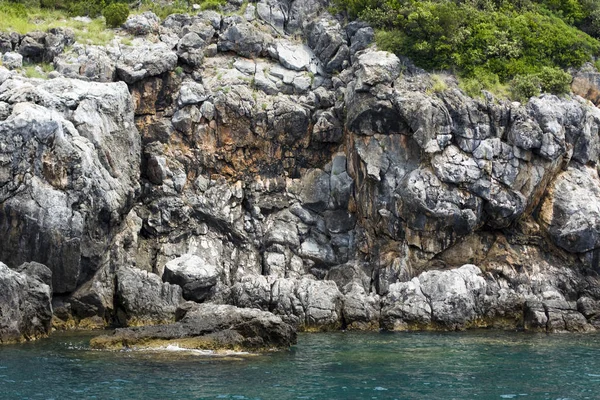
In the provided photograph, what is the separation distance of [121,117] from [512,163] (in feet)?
77.2

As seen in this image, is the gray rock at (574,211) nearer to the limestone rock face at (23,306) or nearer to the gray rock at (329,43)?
the gray rock at (329,43)

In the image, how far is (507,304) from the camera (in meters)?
42.4

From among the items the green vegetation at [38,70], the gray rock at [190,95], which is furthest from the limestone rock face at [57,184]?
the gray rock at [190,95]

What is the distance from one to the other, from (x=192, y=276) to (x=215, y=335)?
10.2 metres

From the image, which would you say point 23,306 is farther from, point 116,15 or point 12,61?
point 116,15

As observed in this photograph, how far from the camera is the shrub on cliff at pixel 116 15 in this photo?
53312 mm

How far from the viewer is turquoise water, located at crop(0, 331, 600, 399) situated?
23.5m

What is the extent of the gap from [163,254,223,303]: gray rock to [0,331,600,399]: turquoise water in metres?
7.41

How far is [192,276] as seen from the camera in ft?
136

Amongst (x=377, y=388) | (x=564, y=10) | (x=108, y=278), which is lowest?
(x=377, y=388)

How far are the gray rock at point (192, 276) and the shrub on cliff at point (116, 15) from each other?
2038 cm

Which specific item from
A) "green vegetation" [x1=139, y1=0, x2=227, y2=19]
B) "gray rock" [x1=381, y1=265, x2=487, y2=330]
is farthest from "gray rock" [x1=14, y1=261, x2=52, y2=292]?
"green vegetation" [x1=139, y1=0, x2=227, y2=19]

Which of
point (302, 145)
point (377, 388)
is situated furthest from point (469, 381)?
point (302, 145)

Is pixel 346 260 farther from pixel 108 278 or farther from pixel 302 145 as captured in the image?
pixel 108 278
